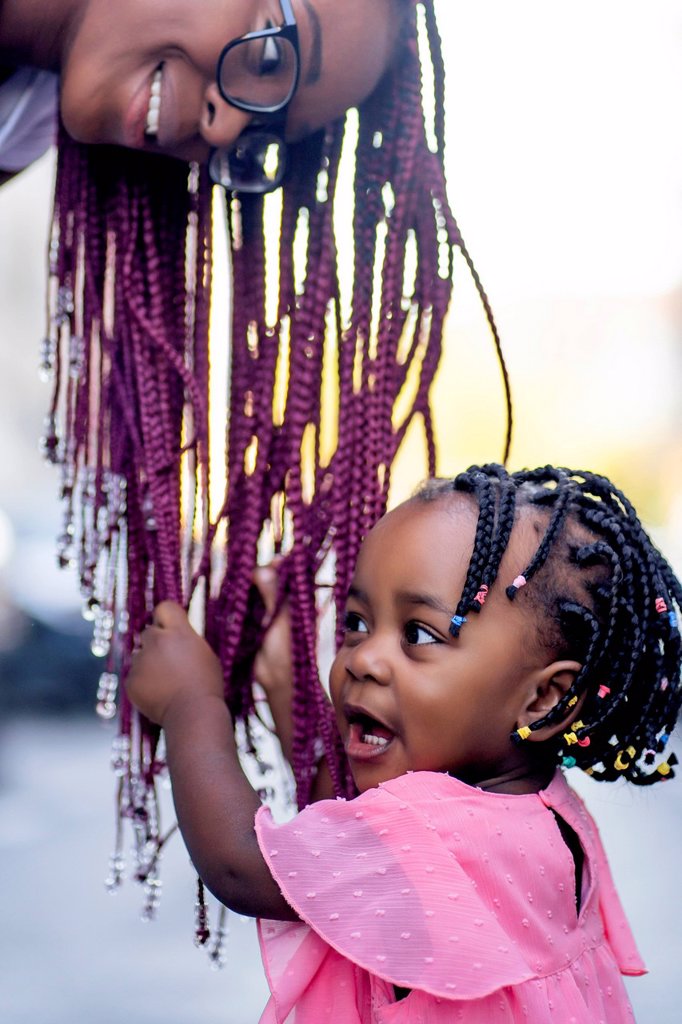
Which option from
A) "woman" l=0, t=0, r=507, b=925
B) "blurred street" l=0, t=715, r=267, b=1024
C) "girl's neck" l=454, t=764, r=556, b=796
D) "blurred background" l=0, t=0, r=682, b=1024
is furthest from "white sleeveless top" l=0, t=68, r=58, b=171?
"blurred street" l=0, t=715, r=267, b=1024

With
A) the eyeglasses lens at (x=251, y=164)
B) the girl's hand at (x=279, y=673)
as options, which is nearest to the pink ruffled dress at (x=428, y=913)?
the girl's hand at (x=279, y=673)

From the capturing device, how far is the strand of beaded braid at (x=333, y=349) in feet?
4.25

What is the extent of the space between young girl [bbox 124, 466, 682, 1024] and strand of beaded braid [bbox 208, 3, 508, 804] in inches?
5.4

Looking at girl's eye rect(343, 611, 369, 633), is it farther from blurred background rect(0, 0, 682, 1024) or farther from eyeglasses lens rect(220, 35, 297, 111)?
eyeglasses lens rect(220, 35, 297, 111)

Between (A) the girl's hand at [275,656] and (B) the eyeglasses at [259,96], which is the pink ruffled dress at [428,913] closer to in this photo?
(A) the girl's hand at [275,656]

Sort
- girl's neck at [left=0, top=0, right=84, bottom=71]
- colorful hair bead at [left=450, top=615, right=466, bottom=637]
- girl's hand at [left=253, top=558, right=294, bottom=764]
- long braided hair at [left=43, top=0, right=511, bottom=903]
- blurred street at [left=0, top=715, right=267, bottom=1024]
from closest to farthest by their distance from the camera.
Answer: colorful hair bead at [left=450, top=615, right=466, bottom=637] < girl's neck at [left=0, top=0, right=84, bottom=71] < long braided hair at [left=43, top=0, right=511, bottom=903] < girl's hand at [left=253, top=558, right=294, bottom=764] < blurred street at [left=0, top=715, right=267, bottom=1024]

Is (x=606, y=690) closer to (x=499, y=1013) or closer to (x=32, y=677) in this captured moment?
(x=499, y=1013)

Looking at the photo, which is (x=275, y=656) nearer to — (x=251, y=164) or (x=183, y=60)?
(x=251, y=164)

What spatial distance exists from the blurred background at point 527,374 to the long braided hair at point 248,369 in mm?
135

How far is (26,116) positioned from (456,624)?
0.80m

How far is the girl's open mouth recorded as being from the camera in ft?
3.66

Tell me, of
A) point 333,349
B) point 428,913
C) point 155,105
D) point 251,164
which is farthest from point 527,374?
point 428,913

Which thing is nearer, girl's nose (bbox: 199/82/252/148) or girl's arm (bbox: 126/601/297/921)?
girl's arm (bbox: 126/601/297/921)

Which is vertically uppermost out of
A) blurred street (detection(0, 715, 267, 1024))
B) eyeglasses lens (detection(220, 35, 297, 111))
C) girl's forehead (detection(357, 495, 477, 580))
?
eyeglasses lens (detection(220, 35, 297, 111))
